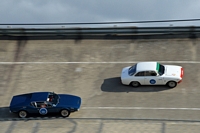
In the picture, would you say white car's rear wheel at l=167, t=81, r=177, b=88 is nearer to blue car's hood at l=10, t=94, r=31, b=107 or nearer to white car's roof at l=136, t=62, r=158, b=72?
white car's roof at l=136, t=62, r=158, b=72

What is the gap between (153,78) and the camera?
22.0m

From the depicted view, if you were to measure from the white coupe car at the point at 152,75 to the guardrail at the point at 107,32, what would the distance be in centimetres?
404

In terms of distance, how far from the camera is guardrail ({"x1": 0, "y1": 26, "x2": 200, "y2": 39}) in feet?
86.0

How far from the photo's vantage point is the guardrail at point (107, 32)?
86.0 feet

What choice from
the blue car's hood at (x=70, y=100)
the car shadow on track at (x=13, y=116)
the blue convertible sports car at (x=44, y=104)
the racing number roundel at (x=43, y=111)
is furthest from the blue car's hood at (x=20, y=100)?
the blue car's hood at (x=70, y=100)

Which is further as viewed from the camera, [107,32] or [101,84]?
[107,32]

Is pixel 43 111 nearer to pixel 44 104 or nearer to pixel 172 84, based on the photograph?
pixel 44 104

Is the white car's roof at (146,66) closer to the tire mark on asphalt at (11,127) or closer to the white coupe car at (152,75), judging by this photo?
the white coupe car at (152,75)

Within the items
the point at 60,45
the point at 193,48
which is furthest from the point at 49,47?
the point at 193,48

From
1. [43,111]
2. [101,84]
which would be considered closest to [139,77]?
[101,84]

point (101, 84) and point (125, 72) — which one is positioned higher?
point (125, 72)

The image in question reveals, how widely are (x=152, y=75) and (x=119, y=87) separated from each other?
74.7 inches

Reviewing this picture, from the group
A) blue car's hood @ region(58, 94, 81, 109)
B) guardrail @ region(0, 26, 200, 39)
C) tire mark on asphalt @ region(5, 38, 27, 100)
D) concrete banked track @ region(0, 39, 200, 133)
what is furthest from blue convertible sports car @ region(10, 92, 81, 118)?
guardrail @ region(0, 26, 200, 39)

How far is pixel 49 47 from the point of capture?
26516 millimetres
